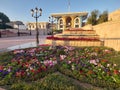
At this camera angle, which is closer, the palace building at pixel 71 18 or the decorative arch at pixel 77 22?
the palace building at pixel 71 18

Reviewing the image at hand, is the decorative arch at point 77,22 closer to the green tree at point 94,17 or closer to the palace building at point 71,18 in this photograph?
the palace building at point 71,18

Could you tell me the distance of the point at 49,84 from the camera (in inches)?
142

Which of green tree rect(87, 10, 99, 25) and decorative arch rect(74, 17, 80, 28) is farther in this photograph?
decorative arch rect(74, 17, 80, 28)

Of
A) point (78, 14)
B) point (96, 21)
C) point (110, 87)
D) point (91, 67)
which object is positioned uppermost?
point (78, 14)

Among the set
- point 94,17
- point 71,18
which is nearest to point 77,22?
point 71,18

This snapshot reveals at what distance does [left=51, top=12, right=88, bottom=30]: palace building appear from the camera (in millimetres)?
55812

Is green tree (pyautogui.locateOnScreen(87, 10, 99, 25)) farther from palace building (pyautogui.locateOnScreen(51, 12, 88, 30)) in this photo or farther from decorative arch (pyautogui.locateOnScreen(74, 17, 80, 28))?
decorative arch (pyautogui.locateOnScreen(74, 17, 80, 28))

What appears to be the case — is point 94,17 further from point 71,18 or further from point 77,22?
point 77,22

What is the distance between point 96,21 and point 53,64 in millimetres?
27230

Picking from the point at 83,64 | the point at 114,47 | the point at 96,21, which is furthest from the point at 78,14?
the point at 83,64

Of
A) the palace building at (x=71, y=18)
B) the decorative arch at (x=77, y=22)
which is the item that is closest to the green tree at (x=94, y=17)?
the palace building at (x=71, y=18)

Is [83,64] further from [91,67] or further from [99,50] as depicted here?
[99,50]

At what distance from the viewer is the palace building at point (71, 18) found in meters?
55.8

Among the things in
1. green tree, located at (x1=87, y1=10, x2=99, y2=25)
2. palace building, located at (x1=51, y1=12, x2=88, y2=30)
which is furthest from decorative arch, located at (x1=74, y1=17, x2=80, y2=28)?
green tree, located at (x1=87, y1=10, x2=99, y2=25)
